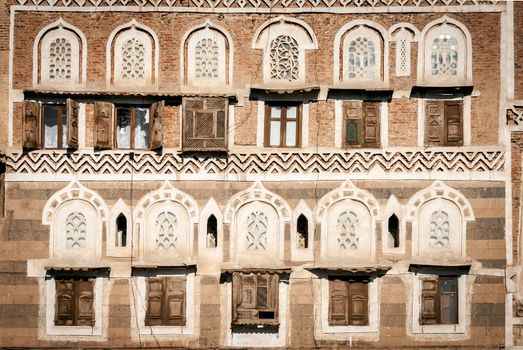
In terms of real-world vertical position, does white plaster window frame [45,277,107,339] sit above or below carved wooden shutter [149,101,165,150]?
below

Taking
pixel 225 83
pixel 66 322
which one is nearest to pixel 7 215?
pixel 66 322

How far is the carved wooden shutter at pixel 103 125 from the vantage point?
51.4 feet

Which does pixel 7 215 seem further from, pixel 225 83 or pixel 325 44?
pixel 325 44

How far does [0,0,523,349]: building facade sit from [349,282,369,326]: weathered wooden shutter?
0.15ft

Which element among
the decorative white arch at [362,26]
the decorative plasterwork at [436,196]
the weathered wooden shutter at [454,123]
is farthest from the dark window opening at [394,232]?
the decorative white arch at [362,26]

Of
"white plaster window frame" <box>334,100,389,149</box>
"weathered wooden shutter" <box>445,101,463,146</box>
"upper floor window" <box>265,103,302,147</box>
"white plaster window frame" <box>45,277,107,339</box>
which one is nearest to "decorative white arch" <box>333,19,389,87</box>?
"white plaster window frame" <box>334,100,389,149</box>

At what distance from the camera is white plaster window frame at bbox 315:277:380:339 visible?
15.7 m

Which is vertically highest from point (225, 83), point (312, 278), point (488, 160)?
point (225, 83)

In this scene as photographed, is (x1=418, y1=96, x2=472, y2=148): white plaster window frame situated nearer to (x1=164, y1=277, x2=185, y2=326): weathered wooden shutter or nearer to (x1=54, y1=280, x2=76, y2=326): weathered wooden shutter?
(x1=164, y1=277, x2=185, y2=326): weathered wooden shutter

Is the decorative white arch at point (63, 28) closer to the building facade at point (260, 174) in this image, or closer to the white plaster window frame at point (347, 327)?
the building facade at point (260, 174)

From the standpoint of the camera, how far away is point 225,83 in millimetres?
15914

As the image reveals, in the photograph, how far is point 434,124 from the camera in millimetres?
15820

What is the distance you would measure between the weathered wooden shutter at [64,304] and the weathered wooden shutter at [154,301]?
1.68m

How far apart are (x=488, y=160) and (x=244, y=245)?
578 centimetres
